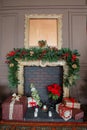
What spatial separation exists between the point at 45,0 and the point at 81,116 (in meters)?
2.67

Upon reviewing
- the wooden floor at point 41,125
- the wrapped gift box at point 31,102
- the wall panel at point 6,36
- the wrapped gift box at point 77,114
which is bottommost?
the wooden floor at point 41,125

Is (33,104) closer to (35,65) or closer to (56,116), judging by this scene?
(56,116)

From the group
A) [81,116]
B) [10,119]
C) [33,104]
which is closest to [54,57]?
[33,104]

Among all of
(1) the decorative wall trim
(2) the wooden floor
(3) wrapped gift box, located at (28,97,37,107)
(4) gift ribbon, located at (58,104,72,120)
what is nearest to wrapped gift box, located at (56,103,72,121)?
(4) gift ribbon, located at (58,104,72,120)

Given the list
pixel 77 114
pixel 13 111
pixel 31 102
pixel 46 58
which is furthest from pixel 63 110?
pixel 46 58

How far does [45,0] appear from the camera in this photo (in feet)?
11.1

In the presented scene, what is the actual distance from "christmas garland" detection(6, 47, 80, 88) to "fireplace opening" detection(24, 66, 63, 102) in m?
0.20

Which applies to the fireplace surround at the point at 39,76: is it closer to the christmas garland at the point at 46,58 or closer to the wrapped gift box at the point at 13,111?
the christmas garland at the point at 46,58

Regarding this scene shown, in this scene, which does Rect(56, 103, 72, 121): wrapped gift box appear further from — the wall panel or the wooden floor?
the wall panel

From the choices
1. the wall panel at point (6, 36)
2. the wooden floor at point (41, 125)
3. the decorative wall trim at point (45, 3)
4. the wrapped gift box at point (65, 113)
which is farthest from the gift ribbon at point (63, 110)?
the decorative wall trim at point (45, 3)

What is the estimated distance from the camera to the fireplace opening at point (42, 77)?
126 inches

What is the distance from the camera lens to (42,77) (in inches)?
127

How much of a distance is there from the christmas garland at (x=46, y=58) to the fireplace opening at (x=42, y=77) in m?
0.20

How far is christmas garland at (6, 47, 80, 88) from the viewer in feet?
9.74
